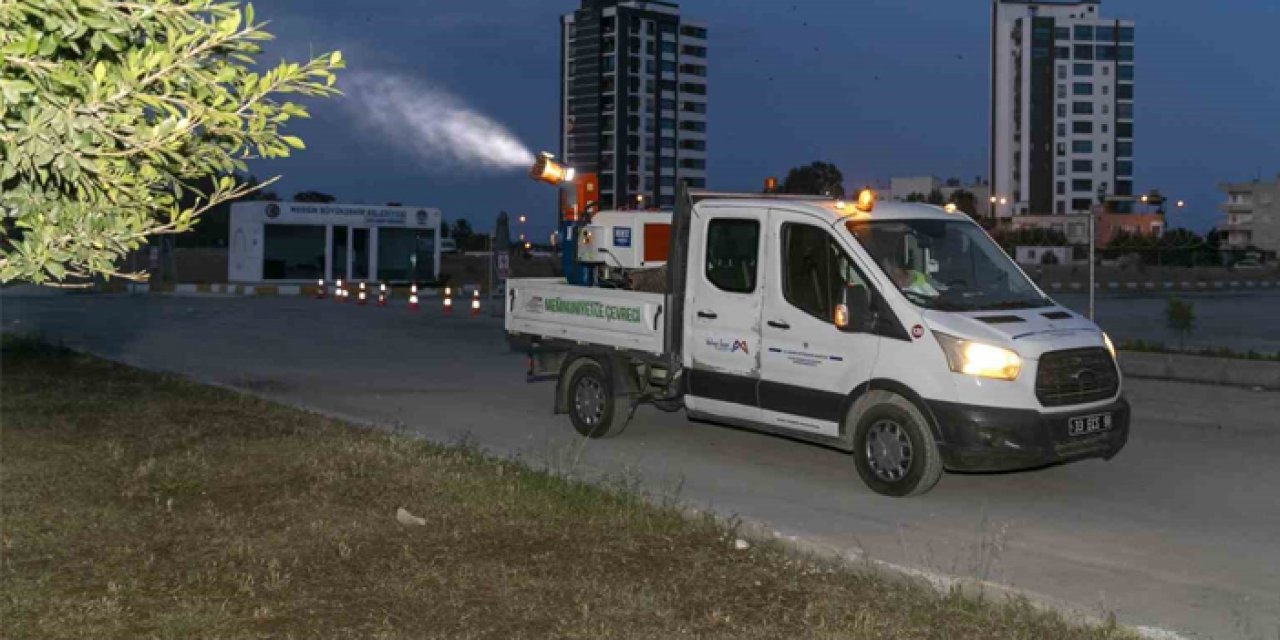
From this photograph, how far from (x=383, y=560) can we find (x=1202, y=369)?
12748mm

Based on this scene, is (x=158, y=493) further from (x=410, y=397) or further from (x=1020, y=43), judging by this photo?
(x=1020, y=43)

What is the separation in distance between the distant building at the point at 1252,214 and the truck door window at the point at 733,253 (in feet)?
459

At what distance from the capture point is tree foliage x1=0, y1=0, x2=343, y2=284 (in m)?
3.28

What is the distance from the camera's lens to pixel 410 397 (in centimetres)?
1516

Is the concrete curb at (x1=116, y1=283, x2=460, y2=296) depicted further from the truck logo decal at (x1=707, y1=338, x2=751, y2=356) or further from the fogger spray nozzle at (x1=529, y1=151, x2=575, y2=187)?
the truck logo decal at (x1=707, y1=338, x2=751, y2=356)

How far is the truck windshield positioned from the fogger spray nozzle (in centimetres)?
407

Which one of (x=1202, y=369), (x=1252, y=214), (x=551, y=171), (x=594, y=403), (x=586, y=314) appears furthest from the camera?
(x=1252, y=214)

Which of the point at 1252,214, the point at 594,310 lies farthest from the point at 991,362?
the point at 1252,214

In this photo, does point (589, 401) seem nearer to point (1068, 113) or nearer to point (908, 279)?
point (908, 279)

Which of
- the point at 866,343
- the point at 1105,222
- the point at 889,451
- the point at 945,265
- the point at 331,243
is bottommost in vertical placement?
the point at 889,451

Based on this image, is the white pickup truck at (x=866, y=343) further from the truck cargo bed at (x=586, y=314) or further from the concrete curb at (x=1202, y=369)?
the concrete curb at (x=1202, y=369)

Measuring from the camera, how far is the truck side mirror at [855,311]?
31.0 ft

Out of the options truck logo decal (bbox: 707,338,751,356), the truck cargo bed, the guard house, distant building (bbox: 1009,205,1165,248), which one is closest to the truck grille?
truck logo decal (bbox: 707,338,751,356)

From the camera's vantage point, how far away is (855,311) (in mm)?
9500
